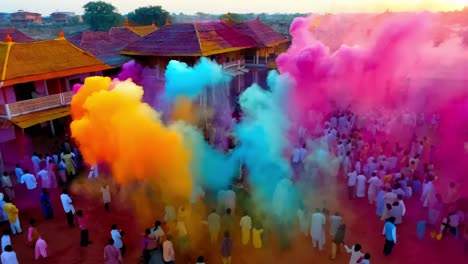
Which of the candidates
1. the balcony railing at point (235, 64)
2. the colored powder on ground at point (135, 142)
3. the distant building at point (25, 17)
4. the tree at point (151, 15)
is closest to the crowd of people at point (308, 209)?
the colored powder on ground at point (135, 142)

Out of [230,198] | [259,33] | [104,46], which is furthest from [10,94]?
[259,33]

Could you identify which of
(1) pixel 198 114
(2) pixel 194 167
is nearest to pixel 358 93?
(1) pixel 198 114

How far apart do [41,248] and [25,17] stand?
89984 millimetres

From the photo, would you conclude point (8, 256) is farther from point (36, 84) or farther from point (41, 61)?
point (36, 84)

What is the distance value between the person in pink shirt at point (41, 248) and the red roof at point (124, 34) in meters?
16.2

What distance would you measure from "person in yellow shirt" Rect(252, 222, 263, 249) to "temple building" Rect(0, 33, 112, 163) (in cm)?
889

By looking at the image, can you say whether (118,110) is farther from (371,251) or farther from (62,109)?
(371,251)

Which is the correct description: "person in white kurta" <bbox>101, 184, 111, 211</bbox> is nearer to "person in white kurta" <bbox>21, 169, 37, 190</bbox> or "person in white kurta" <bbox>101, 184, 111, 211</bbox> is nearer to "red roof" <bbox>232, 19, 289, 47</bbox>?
"person in white kurta" <bbox>21, 169, 37, 190</bbox>

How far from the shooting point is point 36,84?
14.9m

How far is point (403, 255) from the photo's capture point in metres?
8.02

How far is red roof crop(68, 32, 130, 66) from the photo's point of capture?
18325 millimetres

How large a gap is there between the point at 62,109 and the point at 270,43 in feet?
39.4

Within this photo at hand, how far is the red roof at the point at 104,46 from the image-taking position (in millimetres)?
18325

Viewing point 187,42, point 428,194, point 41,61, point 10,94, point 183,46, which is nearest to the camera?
point 428,194
